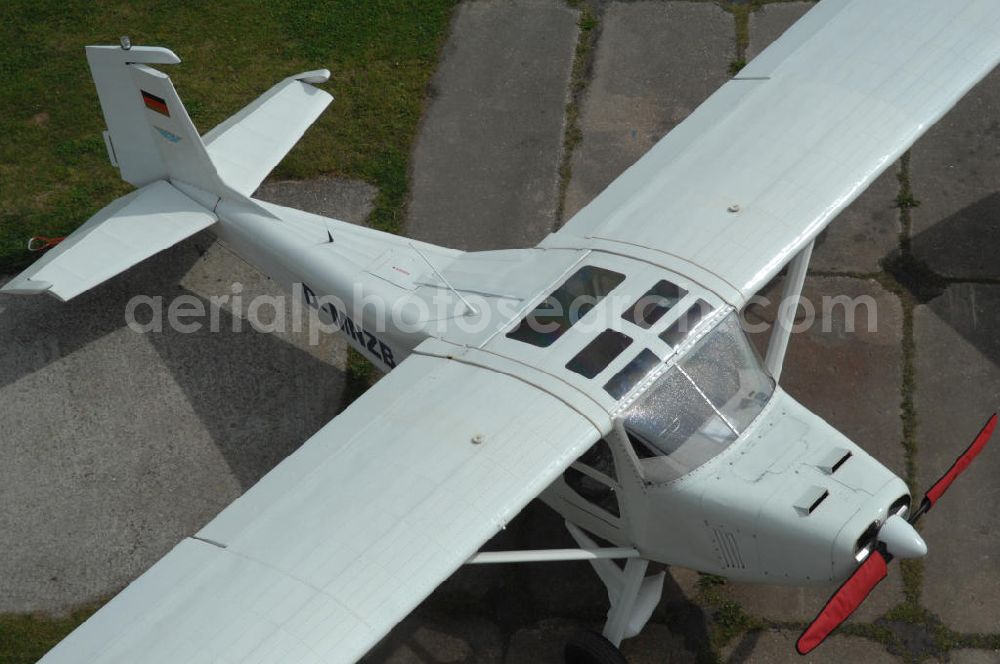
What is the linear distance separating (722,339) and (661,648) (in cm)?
257

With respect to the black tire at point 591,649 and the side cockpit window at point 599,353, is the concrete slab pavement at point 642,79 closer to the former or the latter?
the side cockpit window at point 599,353

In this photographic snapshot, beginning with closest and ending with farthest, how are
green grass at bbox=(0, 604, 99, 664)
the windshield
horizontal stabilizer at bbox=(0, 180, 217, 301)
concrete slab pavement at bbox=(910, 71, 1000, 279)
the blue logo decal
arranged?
1. the windshield
2. green grass at bbox=(0, 604, 99, 664)
3. horizontal stabilizer at bbox=(0, 180, 217, 301)
4. the blue logo decal
5. concrete slab pavement at bbox=(910, 71, 1000, 279)

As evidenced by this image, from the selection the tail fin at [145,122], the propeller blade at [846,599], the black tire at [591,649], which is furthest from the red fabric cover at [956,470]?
the tail fin at [145,122]

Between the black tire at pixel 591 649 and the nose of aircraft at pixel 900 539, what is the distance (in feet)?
7.04

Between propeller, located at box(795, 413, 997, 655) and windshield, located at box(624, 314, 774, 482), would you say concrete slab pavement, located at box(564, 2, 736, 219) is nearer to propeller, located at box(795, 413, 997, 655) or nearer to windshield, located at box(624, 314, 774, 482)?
windshield, located at box(624, 314, 774, 482)

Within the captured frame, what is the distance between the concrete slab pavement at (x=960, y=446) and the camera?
8070 mm

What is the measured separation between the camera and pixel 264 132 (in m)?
10.1

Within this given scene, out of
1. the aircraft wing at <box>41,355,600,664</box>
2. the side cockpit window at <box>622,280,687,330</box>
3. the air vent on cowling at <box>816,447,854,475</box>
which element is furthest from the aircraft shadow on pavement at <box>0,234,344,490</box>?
the air vent on cowling at <box>816,447,854,475</box>

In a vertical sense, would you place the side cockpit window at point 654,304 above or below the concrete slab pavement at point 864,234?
above

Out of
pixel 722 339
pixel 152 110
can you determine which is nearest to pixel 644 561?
pixel 722 339

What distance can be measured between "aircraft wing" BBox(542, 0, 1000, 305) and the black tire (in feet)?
8.55

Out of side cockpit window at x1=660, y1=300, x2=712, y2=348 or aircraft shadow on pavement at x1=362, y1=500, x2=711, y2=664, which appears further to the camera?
aircraft shadow on pavement at x1=362, y1=500, x2=711, y2=664

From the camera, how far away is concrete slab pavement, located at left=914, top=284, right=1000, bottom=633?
318 inches

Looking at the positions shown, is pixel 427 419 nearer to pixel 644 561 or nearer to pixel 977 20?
pixel 644 561
